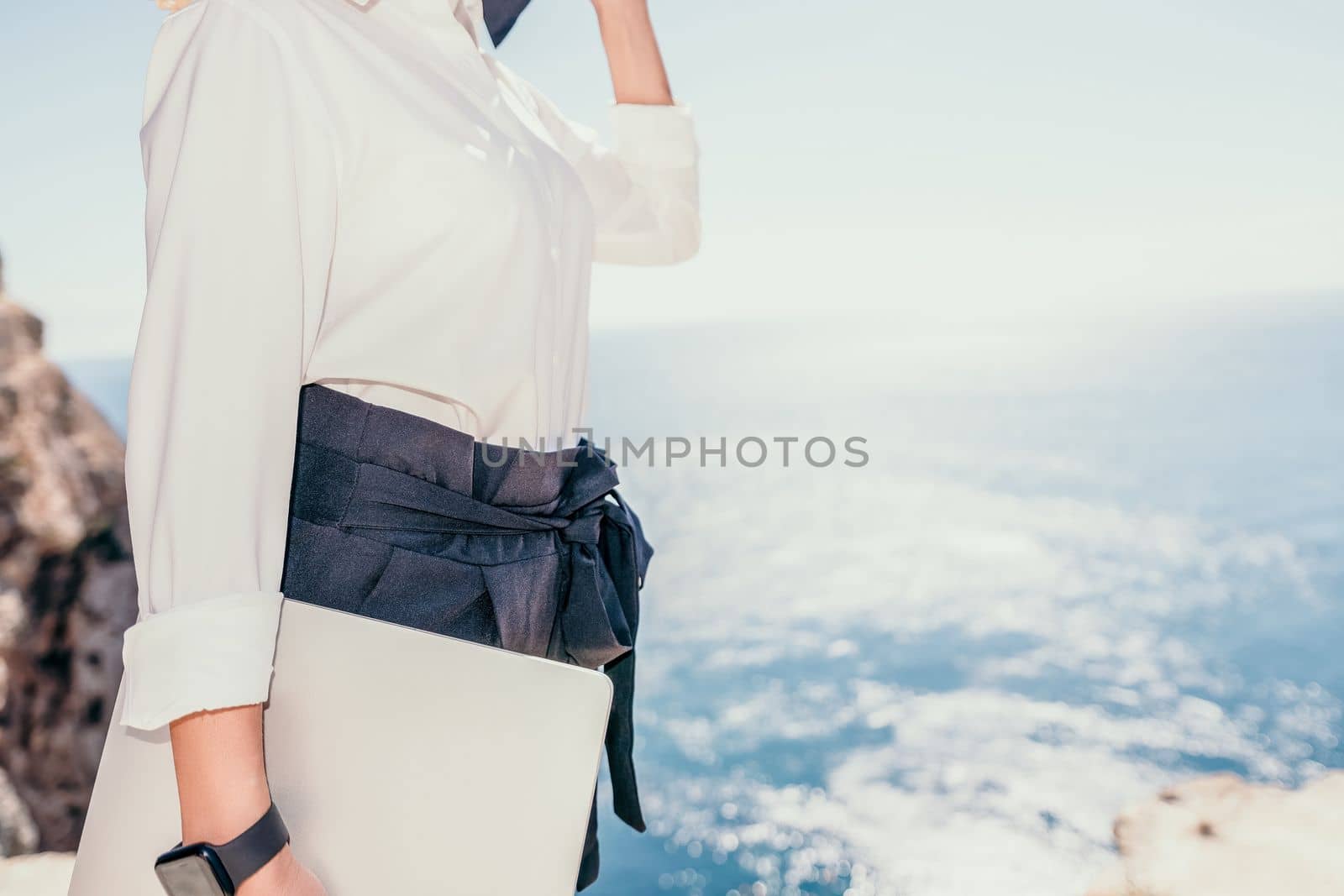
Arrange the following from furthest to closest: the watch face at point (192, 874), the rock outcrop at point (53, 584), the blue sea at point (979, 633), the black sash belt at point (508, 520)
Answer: the blue sea at point (979, 633) → the rock outcrop at point (53, 584) → the black sash belt at point (508, 520) → the watch face at point (192, 874)

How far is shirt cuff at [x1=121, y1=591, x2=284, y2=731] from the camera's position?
42 centimetres

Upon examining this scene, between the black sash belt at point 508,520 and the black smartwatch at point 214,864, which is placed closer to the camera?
the black smartwatch at point 214,864

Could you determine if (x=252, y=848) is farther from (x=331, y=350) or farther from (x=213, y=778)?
(x=331, y=350)

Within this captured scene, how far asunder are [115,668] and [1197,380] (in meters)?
47.2

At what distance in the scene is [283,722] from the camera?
48 cm

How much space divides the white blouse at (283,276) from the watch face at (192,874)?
0.07 meters

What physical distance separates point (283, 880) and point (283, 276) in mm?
322

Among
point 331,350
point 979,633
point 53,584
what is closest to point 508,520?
point 331,350

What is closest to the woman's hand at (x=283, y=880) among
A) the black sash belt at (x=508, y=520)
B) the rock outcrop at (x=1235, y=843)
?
the black sash belt at (x=508, y=520)

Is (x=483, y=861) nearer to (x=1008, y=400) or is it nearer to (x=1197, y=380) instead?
(x=1008, y=400)

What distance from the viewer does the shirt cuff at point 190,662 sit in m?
0.42

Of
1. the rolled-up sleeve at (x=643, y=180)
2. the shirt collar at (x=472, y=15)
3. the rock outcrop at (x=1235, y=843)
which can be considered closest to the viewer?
the shirt collar at (x=472, y=15)

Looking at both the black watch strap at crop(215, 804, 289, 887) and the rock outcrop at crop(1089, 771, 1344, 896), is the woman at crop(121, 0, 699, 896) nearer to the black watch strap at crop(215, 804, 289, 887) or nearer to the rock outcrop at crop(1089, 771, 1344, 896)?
the black watch strap at crop(215, 804, 289, 887)

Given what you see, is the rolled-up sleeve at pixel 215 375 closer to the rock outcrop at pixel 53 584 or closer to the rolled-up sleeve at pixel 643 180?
the rolled-up sleeve at pixel 643 180
